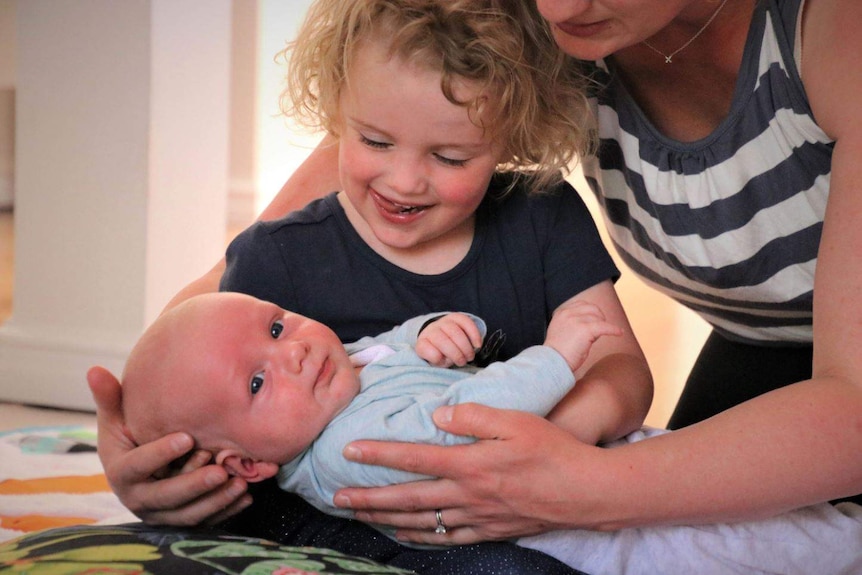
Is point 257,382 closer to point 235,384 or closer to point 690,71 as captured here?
point 235,384

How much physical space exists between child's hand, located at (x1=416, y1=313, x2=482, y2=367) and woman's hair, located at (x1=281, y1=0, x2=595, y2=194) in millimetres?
258

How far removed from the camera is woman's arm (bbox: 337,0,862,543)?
108cm

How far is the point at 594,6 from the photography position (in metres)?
1.19

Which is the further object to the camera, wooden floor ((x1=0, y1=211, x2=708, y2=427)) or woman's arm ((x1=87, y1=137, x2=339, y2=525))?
wooden floor ((x1=0, y1=211, x2=708, y2=427))

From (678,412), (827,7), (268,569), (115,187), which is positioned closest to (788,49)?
A: (827,7)

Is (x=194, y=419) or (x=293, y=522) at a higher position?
(x=194, y=419)

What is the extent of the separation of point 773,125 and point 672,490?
531mm

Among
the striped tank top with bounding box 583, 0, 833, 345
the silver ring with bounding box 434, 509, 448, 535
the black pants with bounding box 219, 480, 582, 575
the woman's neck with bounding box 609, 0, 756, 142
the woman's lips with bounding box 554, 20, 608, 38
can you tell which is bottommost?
the black pants with bounding box 219, 480, 582, 575

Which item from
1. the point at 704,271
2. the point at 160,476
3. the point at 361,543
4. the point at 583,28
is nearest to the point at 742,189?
the point at 704,271

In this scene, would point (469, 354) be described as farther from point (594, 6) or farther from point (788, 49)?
point (788, 49)

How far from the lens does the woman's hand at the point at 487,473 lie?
1.08 metres

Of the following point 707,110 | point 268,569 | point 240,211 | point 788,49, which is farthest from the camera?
point 240,211

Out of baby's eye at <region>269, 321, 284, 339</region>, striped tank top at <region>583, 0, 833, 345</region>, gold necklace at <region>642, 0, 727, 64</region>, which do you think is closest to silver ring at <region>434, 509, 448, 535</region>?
baby's eye at <region>269, 321, 284, 339</region>

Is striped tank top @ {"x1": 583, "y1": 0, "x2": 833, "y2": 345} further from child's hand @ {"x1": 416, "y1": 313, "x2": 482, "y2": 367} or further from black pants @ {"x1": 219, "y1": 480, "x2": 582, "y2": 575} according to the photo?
black pants @ {"x1": 219, "y1": 480, "x2": 582, "y2": 575}
